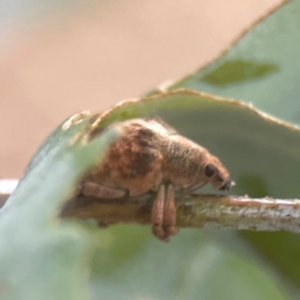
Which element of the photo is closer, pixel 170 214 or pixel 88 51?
pixel 170 214

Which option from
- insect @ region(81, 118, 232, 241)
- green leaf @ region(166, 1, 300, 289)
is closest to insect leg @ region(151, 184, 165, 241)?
insect @ region(81, 118, 232, 241)

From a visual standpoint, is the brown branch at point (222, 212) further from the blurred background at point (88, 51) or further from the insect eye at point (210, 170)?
the blurred background at point (88, 51)

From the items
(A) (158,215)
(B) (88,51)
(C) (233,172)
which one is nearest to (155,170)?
(A) (158,215)

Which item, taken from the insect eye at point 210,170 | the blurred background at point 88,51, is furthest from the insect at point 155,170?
the blurred background at point 88,51

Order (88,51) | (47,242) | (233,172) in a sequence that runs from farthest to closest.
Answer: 1. (88,51)
2. (233,172)
3. (47,242)

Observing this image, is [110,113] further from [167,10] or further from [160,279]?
[167,10]

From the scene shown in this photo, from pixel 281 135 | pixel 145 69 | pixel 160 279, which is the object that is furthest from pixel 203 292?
pixel 145 69

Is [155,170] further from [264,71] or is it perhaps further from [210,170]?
[264,71]

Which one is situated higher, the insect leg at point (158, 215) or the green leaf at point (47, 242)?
the green leaf at point (47, 242)
